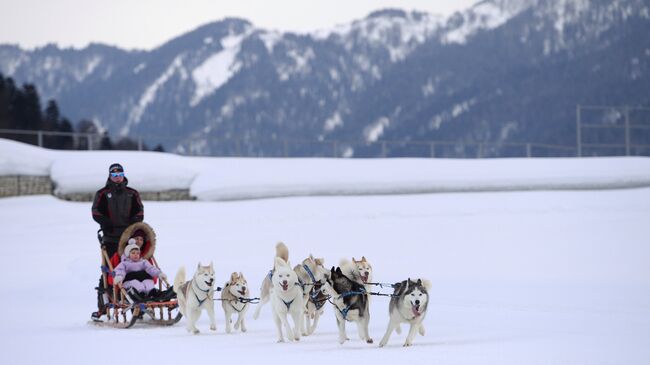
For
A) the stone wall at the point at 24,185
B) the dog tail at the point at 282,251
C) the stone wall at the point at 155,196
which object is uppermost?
the stone wall at the point at 24,185

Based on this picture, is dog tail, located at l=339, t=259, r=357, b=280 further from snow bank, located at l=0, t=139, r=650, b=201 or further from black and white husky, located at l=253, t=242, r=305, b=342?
snow bank, located at l=0, t=139, r=650, b=201

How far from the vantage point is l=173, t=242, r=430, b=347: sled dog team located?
39.9ft

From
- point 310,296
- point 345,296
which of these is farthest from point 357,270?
point 310,296

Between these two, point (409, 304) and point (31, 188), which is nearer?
point (409, 304)

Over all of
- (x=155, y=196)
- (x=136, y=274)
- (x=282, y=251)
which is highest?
(x=155, y=196)

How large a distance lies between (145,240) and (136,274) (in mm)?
471

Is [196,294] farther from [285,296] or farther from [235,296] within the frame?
[285,296]

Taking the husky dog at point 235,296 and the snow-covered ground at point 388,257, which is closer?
the snow-covered ground at point 388,257

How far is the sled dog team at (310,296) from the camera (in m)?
12.1

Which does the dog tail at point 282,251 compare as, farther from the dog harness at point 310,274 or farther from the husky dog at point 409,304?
the husky dog at point 409,304

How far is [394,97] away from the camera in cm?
19550

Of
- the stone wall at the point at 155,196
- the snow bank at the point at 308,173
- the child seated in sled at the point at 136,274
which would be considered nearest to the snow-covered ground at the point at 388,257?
the snow bank at the point at 308,173

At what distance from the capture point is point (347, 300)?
12539 mm

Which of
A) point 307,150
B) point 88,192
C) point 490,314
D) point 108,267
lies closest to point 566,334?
point 490,314
